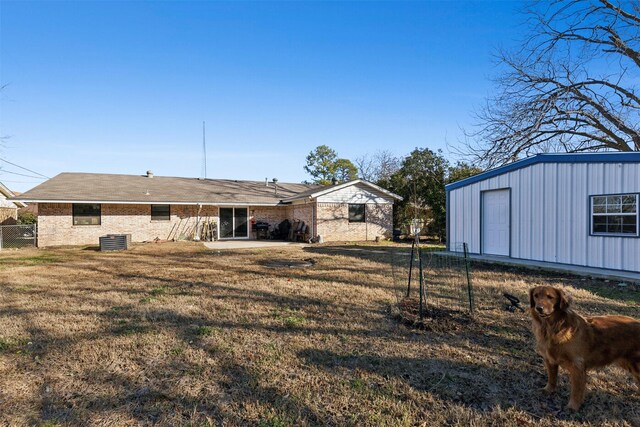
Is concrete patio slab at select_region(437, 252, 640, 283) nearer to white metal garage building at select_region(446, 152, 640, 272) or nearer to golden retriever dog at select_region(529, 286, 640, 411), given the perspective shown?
white metal garage building at select_region(446, 152, 640, 272)

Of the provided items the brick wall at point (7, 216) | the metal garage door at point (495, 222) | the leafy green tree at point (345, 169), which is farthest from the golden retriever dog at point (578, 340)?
the leafy green tree at point (345, 169)

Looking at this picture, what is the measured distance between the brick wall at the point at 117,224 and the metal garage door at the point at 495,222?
14278mm

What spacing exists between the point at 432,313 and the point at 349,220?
1495 cm

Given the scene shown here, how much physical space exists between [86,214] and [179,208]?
14.0 feet

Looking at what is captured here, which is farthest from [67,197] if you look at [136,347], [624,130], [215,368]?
[624,130]

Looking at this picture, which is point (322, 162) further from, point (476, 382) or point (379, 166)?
point (476, 382)

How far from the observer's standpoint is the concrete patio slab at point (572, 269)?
7690 millimetres

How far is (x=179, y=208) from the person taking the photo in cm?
1950

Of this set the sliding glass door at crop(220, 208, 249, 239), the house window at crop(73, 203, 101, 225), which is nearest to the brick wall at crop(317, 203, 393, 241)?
the sliding glass door at crop(220, 208, 249, 239)

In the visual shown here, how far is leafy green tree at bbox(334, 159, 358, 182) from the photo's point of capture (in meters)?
43.7

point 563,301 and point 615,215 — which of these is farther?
point 615,215

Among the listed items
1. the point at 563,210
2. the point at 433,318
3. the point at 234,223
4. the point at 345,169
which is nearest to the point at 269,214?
the point at 234,223

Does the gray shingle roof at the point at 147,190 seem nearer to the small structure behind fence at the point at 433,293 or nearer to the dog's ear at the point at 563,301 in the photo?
the small structure behind fence at the point at 433,293

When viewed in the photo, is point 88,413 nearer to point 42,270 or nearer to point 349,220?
point 42,270
